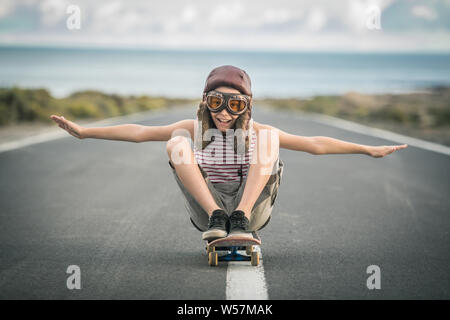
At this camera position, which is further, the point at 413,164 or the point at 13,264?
the point at 413,164

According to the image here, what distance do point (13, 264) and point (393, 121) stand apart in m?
20.0

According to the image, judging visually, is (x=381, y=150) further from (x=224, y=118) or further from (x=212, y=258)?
(x=212, y=258)

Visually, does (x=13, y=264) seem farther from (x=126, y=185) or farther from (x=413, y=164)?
(x=413, y=164)

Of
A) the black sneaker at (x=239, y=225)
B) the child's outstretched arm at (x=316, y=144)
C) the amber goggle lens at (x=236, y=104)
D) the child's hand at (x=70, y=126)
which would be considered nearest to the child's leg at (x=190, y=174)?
the black sneaker at (x=239, y=225)

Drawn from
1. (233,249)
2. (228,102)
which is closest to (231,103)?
(228,102)

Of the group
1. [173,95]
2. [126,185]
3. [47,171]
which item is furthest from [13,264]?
[173,95]

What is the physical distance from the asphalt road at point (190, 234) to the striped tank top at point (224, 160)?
71 cm

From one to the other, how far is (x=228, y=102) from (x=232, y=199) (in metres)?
0.76

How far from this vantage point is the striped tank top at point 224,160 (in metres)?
4.82

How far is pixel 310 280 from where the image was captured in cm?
430

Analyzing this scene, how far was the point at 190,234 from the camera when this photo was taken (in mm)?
5801

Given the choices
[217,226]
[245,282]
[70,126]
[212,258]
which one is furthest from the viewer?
[70,126]
